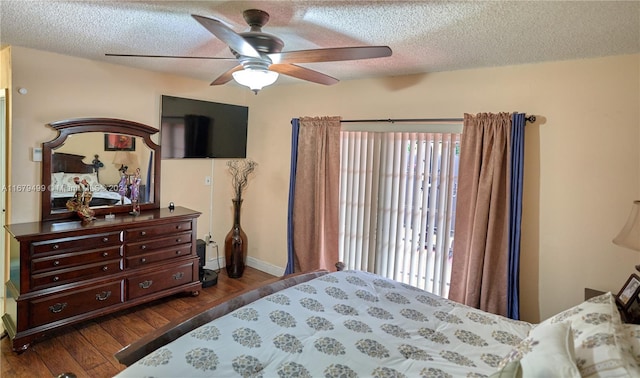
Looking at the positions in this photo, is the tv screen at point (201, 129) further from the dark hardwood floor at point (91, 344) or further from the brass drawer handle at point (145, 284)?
the dark hardwood floor at point (91, 344)

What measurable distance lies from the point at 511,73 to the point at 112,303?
12.7 ft

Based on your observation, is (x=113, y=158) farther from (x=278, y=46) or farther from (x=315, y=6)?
(x=315, y=6)

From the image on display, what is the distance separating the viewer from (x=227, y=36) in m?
1.72

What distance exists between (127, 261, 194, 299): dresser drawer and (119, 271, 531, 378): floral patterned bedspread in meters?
1.87

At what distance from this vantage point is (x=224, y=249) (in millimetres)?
4656

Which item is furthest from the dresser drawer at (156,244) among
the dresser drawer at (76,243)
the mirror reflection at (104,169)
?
the mirror reflection at (104,169)

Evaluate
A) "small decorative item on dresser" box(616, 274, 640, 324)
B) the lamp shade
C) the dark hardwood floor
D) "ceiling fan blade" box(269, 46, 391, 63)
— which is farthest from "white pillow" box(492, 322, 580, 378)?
the dark hardwood floor

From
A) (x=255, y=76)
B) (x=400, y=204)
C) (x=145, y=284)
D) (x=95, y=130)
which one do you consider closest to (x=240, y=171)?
(x=95, y=130)

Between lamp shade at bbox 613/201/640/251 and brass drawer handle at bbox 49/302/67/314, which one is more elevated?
lamp shade at bbox 613/201/640/251

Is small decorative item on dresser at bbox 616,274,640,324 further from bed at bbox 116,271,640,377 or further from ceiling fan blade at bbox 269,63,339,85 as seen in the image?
ceiling fan blade at bbox 269,63,339,85

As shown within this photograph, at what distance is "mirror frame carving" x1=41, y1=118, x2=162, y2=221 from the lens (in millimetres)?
3152

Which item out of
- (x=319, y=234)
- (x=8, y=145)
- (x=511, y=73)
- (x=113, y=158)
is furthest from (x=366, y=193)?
(x=8, y=145)

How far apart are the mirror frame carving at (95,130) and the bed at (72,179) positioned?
47 mm

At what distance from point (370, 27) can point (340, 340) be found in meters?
1.76
